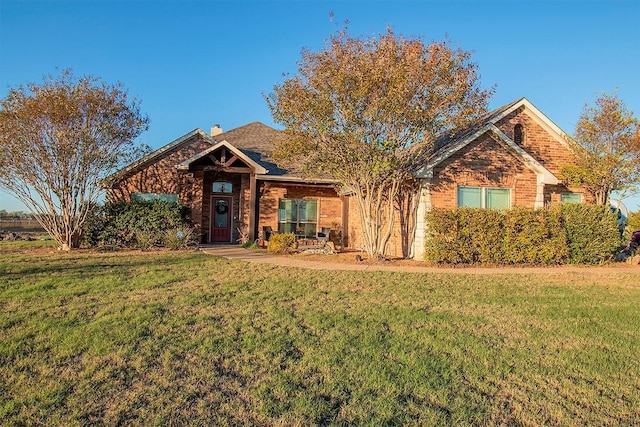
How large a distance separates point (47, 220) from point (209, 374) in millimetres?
14600

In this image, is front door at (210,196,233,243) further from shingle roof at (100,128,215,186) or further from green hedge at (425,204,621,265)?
green hedge at (425,204,621,265)

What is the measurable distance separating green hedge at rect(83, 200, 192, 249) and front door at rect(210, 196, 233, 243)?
3.38m

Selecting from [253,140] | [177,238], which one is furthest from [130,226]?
[253,140]

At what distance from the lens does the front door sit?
1956 cm

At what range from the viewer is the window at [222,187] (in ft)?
64.2

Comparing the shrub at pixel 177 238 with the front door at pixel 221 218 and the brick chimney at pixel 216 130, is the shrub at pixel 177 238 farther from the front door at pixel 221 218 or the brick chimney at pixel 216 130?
the brick chimney at pixel 216 130

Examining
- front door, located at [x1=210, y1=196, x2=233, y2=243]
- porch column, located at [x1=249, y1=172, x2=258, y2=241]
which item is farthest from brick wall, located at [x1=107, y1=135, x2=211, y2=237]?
porch column, located at [x1=249, y1=172, x2=258, y2=241]

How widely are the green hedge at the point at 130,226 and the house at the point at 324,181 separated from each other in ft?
3.80

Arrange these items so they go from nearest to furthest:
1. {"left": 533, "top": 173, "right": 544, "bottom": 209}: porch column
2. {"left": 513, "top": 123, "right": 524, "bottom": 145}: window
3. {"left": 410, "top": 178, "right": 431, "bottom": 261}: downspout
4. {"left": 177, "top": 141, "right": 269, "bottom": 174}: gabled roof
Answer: {"left": 410, "top": 178, "right": 431, "bottom": 261}: downspout → {"left": 533, "top": 173, "right": 544, "bottom": 209}: porch column → {"left": 513, "top": 123, "right": 524, "bottom": 145}: window → {"left": 177, "top": 141, "right": 269, "bottom": 174}: gabled roof

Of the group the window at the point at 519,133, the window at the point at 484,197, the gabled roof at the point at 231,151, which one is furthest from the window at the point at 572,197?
the gabled roof at the point at 231,151

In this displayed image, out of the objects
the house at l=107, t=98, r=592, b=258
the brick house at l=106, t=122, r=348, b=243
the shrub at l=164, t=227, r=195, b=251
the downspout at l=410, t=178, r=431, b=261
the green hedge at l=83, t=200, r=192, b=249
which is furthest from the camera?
the brick house at l=106, t=122, r=348, b=243

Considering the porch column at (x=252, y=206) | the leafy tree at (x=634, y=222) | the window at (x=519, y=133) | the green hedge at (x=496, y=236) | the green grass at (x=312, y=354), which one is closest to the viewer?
the green grass at (x=312, y=354)

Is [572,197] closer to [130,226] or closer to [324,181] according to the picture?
[324,181]

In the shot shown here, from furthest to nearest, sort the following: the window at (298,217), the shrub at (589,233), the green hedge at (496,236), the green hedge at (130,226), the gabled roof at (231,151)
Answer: the window at (298,217) → the gabled roof at (231,151) → the green hedge at (130,226) → the shrub at (589,233) → the green hedge at (496,236)
